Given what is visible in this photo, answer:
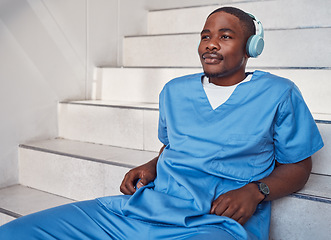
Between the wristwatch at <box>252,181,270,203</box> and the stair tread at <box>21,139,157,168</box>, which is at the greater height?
the wristwatch at <box>252,181,270,203</box>

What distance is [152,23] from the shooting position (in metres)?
2.69

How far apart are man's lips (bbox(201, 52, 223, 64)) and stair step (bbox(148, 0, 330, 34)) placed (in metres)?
1.20

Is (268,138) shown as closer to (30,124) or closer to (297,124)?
(297,124)

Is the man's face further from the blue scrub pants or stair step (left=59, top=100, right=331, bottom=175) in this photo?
stair step (left=59, top=100, right=331, bottom=175)

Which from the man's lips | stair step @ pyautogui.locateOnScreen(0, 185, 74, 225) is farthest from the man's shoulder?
stair step @ pyautogui.locateOnScreen(0, 185, 74, 225)

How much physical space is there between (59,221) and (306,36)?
1.47 metres

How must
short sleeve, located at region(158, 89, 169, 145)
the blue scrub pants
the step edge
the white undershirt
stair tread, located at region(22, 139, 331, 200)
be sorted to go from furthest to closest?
the step edge → stair tread, located at region(22, 139, 331, 200) → short sleeve, located at region(158, 89, 169, 145) → the white undershirt → the blue scrub pants

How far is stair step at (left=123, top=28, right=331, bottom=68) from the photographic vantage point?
1.83m

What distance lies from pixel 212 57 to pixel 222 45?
0.04 meters

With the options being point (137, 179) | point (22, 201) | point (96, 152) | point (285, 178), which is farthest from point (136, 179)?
point (22, 201)

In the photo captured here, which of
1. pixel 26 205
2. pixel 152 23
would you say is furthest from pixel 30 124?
pixel 152 23

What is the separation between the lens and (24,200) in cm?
171

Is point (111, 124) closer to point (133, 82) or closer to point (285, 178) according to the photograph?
point (133, 82)

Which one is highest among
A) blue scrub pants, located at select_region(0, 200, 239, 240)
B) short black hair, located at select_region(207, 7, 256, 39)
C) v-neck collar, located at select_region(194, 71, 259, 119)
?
short black hair, located at select_region(207, 7, 256, 39)
